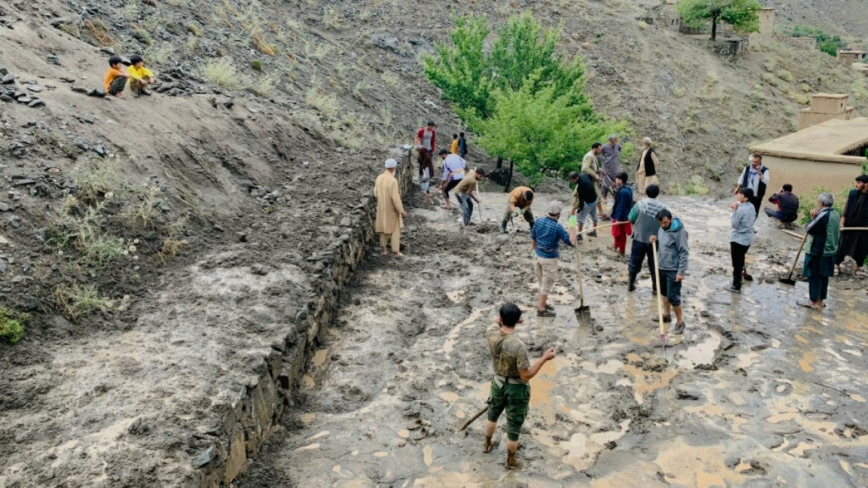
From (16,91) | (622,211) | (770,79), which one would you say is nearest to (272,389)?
(16,91)

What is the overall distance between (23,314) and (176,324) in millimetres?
1334

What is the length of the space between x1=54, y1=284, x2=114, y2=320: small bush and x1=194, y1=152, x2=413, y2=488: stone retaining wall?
183 centimetres

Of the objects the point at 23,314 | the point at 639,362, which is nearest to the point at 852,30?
the point at 639,362

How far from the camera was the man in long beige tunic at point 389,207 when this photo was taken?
10.8 meters

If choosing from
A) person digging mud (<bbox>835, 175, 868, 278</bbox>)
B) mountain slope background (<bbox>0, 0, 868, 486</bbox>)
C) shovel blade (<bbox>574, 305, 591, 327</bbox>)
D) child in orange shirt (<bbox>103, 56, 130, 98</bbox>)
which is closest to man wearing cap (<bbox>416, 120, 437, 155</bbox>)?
mountain slope background (<bbox>0, 0, 868, 486</bbox>)

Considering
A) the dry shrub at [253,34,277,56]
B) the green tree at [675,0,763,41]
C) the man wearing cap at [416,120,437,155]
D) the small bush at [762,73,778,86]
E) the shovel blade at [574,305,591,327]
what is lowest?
A: the shovel blade at [574,305,591,327]

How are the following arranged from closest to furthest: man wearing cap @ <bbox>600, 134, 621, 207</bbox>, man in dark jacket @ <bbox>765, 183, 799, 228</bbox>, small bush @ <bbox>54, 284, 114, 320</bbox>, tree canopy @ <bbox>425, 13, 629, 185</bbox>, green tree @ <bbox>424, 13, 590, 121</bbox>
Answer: small bush @ <bbox>54, 284, 114, 320</bbox> < man in dark jacket @ <bbox>765, 183, 799, 228</bbox> < man wearing cap @ <bbox>600, 134, 621, 207</bbox> < tree canopy @ <bbox>425, 13, 629, 185</bbox> < green tree @ <bbox>424, 13, 590, 121</bbox>

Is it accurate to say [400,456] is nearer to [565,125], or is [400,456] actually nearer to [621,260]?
[621,260]

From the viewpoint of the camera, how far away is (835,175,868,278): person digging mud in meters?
9.89

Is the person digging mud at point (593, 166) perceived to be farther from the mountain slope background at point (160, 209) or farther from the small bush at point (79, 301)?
the small bush at point (79, 301)

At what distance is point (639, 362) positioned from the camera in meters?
7.78

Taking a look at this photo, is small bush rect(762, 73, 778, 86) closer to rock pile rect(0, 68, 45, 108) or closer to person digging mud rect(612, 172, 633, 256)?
person digging mud rect(612, 172, 633, 256)

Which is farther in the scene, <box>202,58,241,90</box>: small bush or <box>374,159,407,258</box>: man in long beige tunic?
<box>202,58,241,90</box>: small bush

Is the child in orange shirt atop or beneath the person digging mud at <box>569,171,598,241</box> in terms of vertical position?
atop
